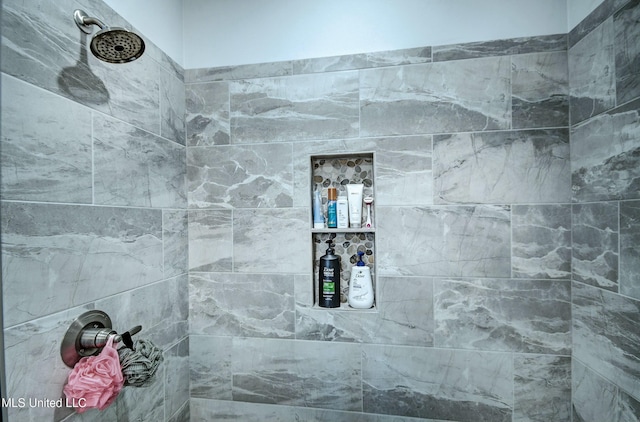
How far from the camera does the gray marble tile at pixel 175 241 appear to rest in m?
1.27

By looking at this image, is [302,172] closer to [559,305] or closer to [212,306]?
[212,306]

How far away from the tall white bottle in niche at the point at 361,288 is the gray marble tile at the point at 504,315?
0.87 feet

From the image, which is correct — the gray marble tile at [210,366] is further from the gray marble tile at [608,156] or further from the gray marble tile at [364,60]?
the gray marble tile at [608,156]

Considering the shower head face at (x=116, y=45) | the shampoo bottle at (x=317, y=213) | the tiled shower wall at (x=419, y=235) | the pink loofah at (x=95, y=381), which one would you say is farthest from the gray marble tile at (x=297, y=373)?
the shower head face at (x=116, y=45)

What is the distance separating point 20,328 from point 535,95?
69.7 inches

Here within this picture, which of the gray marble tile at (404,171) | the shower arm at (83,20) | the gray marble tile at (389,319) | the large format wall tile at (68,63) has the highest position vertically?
the shower arm at (83,20)

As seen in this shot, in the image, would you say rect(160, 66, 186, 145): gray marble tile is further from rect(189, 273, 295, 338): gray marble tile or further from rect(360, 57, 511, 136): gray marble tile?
rect(360, 57, 511, 136): gray marble tile

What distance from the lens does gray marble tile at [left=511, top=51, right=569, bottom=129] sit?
119 cm

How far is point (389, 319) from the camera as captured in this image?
4.21 feet

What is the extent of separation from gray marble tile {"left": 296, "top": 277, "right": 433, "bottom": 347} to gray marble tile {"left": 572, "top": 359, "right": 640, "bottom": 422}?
0.53m

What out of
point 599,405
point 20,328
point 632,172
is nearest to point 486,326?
point 599,405

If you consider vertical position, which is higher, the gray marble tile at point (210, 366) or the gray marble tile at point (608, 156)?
the gray marble tile at point (608, 156)

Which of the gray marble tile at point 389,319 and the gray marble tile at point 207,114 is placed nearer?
the gray marble tile at point 389,319

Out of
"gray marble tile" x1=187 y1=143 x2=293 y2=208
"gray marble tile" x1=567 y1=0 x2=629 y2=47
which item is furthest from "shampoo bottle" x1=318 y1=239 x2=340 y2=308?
"gray marble tile" x1=567 y1=0 x2=629 y2=47
